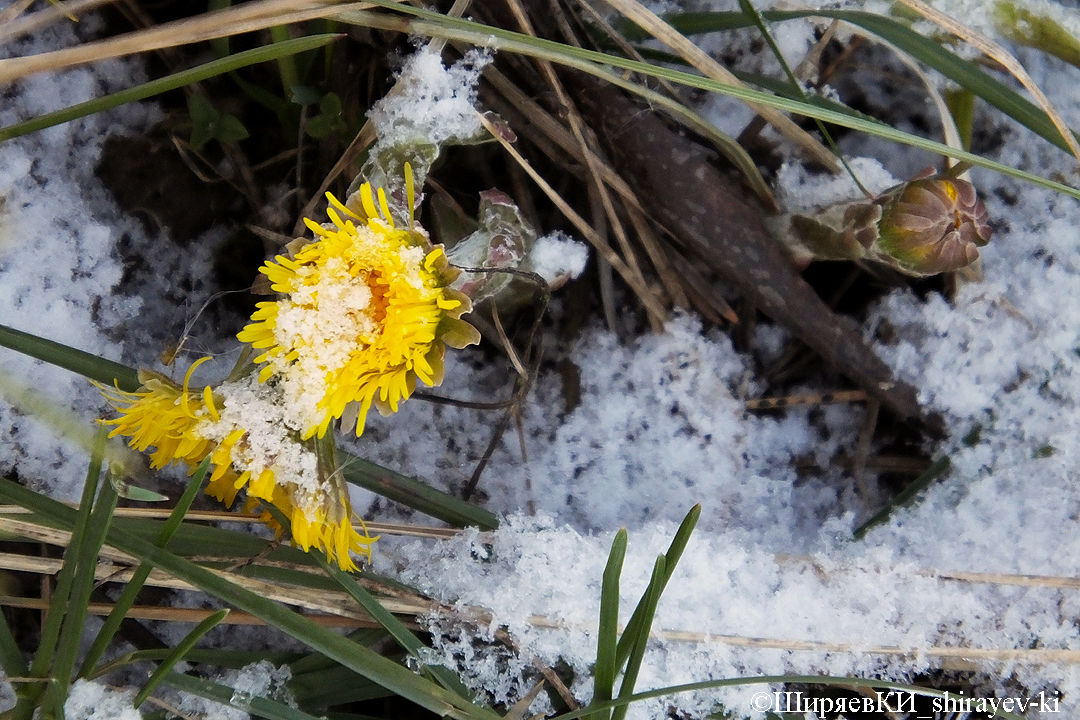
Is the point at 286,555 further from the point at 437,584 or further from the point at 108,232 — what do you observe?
the point at 108,232

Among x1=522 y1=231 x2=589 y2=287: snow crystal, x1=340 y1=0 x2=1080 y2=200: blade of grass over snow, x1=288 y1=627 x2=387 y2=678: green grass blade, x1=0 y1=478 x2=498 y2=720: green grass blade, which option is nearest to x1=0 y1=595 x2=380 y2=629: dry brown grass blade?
x1=288 y1=627 x2=387 y2=678: green grass blade

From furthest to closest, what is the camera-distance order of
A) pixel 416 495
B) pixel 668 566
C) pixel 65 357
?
pixel 416 495, pixel 65 357, pixel 668 566

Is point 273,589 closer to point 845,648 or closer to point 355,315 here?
point 355,315

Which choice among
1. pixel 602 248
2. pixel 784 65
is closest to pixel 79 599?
pixel 602 248

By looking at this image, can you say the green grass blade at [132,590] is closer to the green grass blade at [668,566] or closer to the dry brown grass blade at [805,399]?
the green grass blade at [668,566]

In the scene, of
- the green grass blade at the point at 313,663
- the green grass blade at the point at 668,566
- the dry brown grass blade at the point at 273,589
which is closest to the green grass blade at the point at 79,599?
the dry brown grass blade at the point at 273,589

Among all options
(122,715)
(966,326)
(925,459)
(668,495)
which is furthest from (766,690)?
(122,715)
